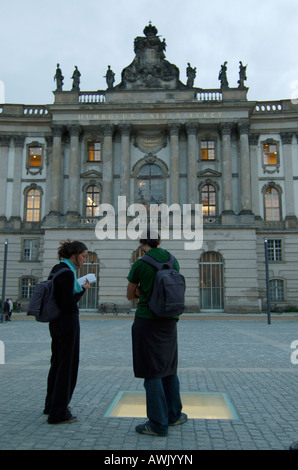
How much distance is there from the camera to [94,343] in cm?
1464

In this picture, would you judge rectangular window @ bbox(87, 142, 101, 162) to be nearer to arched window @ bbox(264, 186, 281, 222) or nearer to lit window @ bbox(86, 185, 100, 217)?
lit window @ bbox(86, 185, 100, 217)

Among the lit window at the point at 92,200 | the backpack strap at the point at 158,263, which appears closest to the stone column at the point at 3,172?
the lit window at the point at 92,200

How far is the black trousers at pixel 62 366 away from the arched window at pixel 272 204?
33697 millimetres

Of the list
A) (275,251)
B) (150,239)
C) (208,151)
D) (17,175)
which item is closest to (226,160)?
(208,151)

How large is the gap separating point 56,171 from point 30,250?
729 centimetres

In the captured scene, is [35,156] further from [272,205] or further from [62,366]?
[62,366]

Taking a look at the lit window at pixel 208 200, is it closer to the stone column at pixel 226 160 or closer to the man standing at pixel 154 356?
the stone column at pixel 226 160

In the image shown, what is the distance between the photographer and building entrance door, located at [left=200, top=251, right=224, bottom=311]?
113 ft

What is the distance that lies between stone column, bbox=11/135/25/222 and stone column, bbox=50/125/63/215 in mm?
3603

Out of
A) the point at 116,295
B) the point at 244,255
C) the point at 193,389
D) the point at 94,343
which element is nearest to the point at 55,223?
the point at 116,295

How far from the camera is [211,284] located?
34500 millimetres

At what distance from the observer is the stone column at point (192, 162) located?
35250mm
